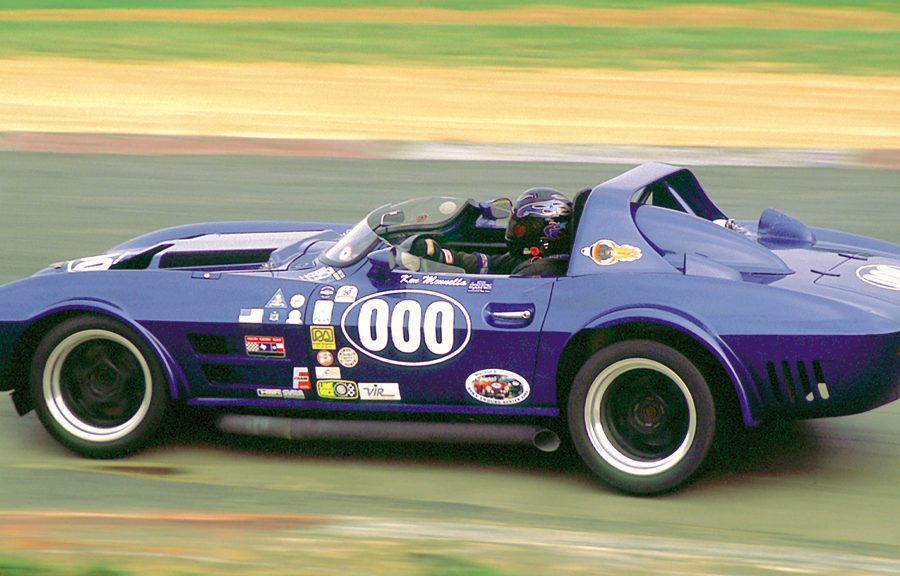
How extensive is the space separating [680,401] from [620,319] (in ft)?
1.36

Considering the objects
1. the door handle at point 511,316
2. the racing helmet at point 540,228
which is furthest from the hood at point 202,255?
the door handle at point 511,316

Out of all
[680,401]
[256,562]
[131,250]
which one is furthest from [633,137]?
[256,562]

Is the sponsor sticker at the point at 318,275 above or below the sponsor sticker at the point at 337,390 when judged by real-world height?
above

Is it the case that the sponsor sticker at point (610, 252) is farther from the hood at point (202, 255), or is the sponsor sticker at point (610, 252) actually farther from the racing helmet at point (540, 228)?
the hood at point (202, 255)

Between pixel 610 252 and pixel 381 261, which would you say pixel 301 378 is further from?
pixel 610 252

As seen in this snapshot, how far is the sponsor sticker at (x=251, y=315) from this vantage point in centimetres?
569

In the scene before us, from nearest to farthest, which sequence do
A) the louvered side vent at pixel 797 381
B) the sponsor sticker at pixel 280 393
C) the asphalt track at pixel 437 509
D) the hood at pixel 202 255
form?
1. the asphalt track at pixel 437 509
2. the louvered side vent at pixel 797 381
3. the sponsor sticker at pixel 280 393
4. the hood at pixel 202 255

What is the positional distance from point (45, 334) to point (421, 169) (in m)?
6.61

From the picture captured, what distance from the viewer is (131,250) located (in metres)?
6.91

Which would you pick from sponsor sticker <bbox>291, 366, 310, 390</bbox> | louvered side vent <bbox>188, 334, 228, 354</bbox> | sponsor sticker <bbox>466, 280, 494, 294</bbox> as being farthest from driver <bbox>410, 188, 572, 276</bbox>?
louvered side vent <bbox>188, 334, 228, 354</bbox>

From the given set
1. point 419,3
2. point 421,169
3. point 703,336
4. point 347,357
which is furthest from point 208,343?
point 419,3

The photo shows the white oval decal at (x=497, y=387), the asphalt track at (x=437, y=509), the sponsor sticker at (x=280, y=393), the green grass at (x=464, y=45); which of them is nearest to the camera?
the asphalt track at (x=437, y=509)

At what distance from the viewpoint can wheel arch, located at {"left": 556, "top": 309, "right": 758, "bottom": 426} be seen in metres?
5.25

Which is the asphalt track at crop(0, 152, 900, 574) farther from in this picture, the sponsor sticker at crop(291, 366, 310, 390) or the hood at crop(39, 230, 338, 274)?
the hood at crop(39, 230, 338, 274)
